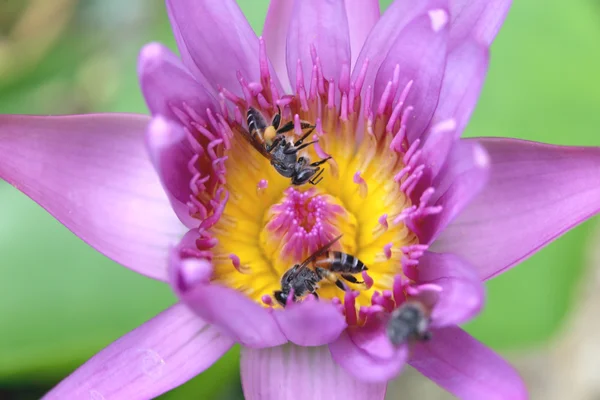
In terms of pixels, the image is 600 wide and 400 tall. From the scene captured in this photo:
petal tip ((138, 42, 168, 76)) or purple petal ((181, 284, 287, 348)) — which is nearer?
purple petal ((181, 284, 287, 348))

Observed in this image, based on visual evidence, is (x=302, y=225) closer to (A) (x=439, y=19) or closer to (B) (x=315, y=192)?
(B) (x=315, y=192)

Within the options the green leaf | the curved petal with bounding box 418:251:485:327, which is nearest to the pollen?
the curved petal with bounding box 418:251:485:327

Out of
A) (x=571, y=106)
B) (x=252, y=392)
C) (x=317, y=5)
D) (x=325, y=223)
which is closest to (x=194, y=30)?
(x=317, y=5)

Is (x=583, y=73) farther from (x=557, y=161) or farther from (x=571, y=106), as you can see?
(x=557, y=161)

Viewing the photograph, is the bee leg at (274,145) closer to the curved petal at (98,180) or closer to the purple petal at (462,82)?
the curved petal at (98,180)

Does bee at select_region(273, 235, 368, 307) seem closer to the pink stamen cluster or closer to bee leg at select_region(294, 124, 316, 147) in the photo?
the pink stamen cluster

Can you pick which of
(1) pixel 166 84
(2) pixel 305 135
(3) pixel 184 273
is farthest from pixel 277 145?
(3) pixel 184 273
